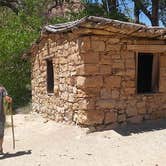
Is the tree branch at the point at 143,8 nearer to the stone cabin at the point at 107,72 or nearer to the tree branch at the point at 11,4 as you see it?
the tree branch at the point at 11,4

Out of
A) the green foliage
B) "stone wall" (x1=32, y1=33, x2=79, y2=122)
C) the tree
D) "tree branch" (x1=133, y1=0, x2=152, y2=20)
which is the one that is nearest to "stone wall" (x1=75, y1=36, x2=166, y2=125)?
"stone wall" (x1=32, y1=33, x2=79, y2=122)

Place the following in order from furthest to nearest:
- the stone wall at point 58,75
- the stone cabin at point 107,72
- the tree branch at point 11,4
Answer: the tree branch at point 11,4, the stone wall at point 58,75, the stone cabin at point 107,72

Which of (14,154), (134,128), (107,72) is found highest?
(107,72)

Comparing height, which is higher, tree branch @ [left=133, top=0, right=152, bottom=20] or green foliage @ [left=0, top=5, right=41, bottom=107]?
tree branch @ [left=133, top=0, right=152, bottom=20]

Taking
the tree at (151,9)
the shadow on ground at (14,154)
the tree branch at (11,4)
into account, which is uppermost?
the tree branch at (11,4)

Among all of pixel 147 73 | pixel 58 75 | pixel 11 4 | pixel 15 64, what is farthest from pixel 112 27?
pixel 11 4

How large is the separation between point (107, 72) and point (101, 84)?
0.33 m

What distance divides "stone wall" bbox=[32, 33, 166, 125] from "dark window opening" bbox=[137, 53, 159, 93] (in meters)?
0.16

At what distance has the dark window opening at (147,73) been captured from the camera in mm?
9883

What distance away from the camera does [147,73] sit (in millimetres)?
10102

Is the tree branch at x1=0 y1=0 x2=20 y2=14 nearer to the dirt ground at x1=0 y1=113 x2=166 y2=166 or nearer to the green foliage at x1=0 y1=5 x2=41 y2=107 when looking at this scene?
the green foliage at x1=0 y1=5 x2=41 y2=107

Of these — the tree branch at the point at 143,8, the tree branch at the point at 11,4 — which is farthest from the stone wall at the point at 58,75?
the tree branch at the point at 11,4

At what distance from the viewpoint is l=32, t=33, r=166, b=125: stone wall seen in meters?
8.80

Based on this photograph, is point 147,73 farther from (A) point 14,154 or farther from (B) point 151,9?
(B) point 151,9
